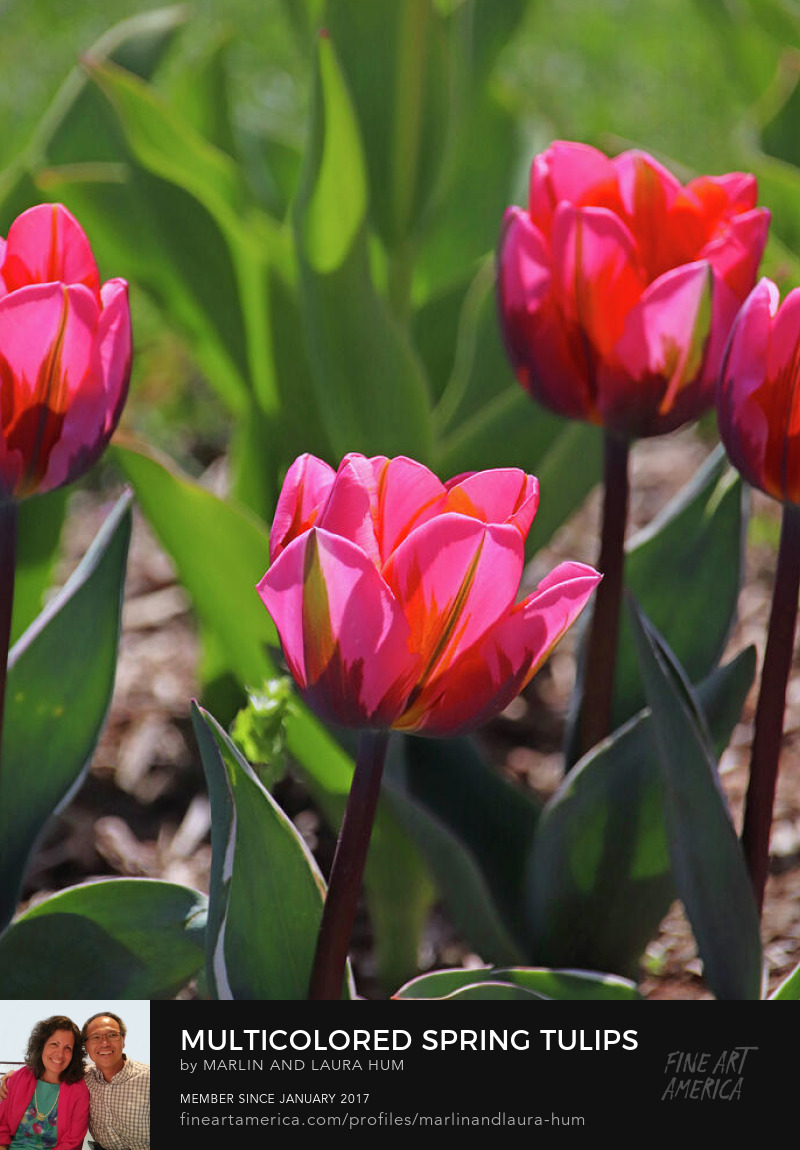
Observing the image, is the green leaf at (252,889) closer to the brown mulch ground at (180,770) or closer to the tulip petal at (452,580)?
the tulip petal at (452,580)

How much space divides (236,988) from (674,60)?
2955mm

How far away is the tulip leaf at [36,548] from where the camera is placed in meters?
1.12

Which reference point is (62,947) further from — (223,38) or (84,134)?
(223,38)

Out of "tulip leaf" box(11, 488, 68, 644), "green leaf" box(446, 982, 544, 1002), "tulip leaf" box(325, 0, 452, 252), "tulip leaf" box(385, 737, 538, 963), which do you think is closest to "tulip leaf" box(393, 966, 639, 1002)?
"green leaf" box(446, 982, 544, 1002)

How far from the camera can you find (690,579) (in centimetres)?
107

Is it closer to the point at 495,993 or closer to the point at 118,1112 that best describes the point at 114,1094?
the point at 118,1112

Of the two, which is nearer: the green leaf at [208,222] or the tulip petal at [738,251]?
the tulip petal at [738,251]

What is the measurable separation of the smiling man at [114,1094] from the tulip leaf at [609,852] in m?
0.32

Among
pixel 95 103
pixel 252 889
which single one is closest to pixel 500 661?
pixel 252 889

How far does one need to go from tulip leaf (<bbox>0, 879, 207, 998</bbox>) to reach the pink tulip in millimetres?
252

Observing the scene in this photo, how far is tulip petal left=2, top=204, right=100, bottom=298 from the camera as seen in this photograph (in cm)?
79

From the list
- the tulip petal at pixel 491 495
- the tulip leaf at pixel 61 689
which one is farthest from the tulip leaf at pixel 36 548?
the tulip petal at pixel 491 495

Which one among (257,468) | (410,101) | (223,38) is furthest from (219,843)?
(223,38)

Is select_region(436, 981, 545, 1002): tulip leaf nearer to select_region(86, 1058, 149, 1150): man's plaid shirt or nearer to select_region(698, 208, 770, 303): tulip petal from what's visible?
select_region(86, 1058, 149, 1150): man's plaid shirt
